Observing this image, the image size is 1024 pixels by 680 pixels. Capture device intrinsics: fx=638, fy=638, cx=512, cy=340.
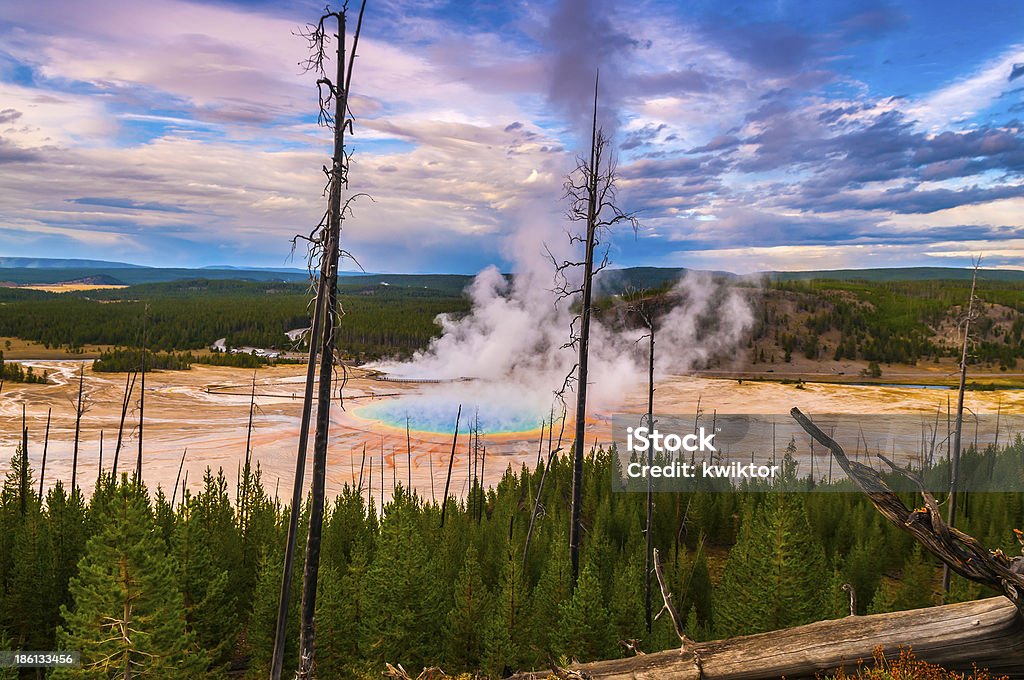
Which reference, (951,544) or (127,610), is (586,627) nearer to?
(127,610)

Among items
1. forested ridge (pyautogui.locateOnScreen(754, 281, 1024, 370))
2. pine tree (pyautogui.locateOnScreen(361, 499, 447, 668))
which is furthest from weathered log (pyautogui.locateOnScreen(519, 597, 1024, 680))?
forested ridge (pyautogui.locateOnScreen(754, 281, 1024, 370))

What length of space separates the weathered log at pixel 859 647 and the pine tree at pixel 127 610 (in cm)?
1176

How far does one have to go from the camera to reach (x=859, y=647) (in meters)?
6.54

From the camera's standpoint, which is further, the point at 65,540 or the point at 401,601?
the point at 65,540

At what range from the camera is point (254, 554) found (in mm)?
26094

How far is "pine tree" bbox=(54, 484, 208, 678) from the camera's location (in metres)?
14.0

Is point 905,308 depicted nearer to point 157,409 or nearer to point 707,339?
point 707,339

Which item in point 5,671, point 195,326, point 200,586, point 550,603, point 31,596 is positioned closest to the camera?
point 5,671

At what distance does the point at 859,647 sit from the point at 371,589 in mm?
15269

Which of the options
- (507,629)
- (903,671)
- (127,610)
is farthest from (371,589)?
(903,671)

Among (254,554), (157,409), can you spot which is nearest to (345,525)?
(254,554)

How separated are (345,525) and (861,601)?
23.0 m

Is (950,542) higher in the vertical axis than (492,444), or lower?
higher

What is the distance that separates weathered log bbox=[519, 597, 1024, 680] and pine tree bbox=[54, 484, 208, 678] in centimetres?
1176
